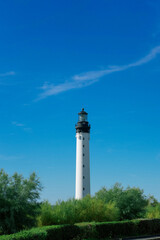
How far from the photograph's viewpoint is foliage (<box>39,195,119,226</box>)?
24.5 meters

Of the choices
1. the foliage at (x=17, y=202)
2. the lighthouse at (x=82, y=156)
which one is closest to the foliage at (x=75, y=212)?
the foliage at (x=17, y=202)

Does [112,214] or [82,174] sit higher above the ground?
[82,174]

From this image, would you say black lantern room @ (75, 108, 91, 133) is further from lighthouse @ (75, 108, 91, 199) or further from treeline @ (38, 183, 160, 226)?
treeline @ (38, 183, 160, 226)

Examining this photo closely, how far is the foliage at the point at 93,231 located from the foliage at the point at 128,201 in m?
5.93

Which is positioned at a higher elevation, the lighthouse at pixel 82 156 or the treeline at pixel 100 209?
the lighthouse at pixel 82 156

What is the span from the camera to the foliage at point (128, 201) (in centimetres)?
3391

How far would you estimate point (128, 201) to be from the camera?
34.5 metres

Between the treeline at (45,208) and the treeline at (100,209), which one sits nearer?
the treeline at (45,208)

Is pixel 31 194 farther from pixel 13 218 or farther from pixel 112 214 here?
pixel 112 214

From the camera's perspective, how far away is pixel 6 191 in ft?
67.8

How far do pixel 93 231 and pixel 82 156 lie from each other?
26.7 metres

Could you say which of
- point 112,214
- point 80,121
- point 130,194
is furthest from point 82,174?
point 112,214

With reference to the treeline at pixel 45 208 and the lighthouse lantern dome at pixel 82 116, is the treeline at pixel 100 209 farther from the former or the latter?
the lighthouse lantern dome at pixel 82 116

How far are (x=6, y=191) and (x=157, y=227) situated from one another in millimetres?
15189
